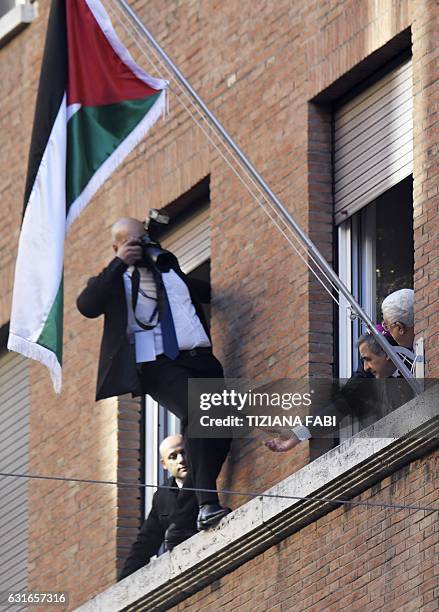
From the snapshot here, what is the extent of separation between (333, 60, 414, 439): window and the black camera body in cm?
120

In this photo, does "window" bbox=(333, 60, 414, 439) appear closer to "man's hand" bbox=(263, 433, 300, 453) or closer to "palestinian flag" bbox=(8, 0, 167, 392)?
"man's hand" bbox=(263, 433, 300, 453)

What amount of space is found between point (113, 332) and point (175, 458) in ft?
3.13

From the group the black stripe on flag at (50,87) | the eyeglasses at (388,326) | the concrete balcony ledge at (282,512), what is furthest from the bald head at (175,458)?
the eyeglasses at (388,326)

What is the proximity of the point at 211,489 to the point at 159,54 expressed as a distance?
2878 millimetres

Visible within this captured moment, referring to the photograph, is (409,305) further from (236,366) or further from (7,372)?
(7,372)

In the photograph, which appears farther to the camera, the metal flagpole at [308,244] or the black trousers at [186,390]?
the black trousers at [186,390]

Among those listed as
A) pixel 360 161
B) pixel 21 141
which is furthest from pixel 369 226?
pixel 21 141

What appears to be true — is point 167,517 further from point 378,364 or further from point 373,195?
point 378,364

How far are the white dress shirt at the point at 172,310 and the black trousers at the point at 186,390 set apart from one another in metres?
0.09

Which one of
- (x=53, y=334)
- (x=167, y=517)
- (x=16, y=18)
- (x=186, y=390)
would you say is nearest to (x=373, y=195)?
(x=186, y=390)

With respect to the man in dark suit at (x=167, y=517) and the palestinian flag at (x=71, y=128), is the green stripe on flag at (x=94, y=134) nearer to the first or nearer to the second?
the palestinian flag at (x=71, y=128)

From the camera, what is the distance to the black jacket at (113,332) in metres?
17.8

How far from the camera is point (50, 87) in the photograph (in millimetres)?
17391

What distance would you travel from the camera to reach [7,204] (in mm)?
21844
